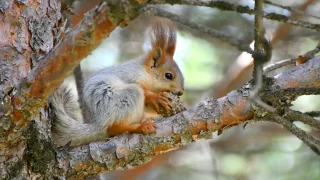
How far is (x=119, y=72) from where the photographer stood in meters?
2.55

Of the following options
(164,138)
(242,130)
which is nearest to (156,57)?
(164,138)

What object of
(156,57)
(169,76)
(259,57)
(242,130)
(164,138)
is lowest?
(259,57)

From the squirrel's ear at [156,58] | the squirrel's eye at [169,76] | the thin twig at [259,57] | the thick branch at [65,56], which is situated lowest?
the thin twig at [259,57]

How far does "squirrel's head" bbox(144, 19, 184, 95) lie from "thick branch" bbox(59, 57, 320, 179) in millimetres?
686

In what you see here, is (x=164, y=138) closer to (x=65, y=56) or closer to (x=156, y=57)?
(x=65, y=56)

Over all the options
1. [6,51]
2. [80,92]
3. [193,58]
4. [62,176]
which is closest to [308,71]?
[62,176]

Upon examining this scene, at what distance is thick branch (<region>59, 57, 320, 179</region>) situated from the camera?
6.01 feet

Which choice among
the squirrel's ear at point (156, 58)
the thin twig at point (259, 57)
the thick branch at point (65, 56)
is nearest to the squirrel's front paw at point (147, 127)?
the thick branch at point (65, 56)

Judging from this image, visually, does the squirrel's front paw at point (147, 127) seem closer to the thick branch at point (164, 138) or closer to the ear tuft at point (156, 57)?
the thick branch at point (164, 138)

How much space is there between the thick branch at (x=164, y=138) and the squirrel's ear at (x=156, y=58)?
2.47ft

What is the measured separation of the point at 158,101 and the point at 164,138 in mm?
394

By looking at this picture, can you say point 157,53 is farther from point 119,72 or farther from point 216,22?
point 216,22

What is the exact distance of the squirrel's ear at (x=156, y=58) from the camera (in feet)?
8.65

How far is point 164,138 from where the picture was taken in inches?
74.2
